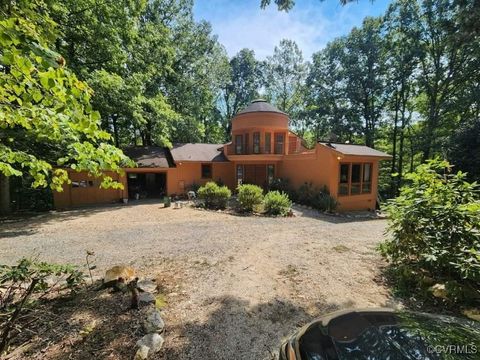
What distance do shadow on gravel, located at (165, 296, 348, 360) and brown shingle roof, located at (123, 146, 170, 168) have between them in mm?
14180

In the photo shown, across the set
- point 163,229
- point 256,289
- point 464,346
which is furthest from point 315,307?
point 163,229

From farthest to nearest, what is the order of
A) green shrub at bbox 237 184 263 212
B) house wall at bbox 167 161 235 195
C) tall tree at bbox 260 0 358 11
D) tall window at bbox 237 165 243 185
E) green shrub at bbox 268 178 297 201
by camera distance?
tall window at bbox 237 165 243 185
house wall at bbox 167 161 235 195
green shrub at bbox 268 178 297 201
green shrub at bbox 237 184 263 212
tall tree at bbox 260 0 358 11

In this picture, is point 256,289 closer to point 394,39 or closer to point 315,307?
point 315,307

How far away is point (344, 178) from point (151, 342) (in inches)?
530

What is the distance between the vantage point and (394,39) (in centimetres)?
2183

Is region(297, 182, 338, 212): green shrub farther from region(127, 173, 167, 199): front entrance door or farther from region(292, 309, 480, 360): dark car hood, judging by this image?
region(292, 309, 480, 360): dark car hood

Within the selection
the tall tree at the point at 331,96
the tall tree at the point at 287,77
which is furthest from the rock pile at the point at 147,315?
the tall tree at the point at 287,77

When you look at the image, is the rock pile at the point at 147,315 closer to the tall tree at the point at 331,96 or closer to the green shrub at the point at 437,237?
the green shrub at the point at 437,237

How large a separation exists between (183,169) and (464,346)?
1714cm

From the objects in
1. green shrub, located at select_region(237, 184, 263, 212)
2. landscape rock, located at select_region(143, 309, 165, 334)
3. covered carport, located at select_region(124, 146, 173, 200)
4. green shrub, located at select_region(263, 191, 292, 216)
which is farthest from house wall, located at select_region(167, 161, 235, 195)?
landscape rock, located at select_region(143, 309, 165, 334)

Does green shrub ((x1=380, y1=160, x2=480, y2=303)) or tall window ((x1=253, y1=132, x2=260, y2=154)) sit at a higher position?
tall window ((x1=253, y1=132, x2=260, y2=154))

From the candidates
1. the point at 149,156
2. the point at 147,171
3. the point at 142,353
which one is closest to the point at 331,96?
the point at 149,156

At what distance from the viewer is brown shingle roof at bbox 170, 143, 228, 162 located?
17.9 meters

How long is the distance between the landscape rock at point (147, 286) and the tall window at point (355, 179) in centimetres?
1190
